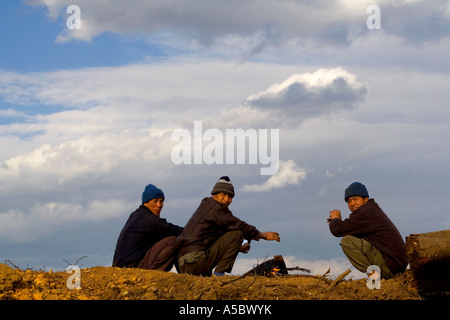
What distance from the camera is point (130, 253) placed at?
1114cm

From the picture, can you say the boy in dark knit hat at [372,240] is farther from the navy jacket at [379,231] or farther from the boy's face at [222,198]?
the boy's face at [222,198]

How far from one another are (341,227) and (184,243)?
2.79 metres

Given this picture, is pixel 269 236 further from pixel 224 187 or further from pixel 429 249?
pixel 429 249

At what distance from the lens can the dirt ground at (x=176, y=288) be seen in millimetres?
8156

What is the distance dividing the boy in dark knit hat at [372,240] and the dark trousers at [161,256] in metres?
2.94

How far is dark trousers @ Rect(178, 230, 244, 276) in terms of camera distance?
34.5 ft

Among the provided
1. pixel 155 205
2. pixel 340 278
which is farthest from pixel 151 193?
pixel 340 278

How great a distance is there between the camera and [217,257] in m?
10.6

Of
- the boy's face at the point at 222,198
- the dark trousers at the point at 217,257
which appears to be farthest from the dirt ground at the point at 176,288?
the boy's face at the point at 222,198

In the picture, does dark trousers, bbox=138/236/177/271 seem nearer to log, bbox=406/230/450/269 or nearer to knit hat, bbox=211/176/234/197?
knit hat, bbox=211/176/234/197
